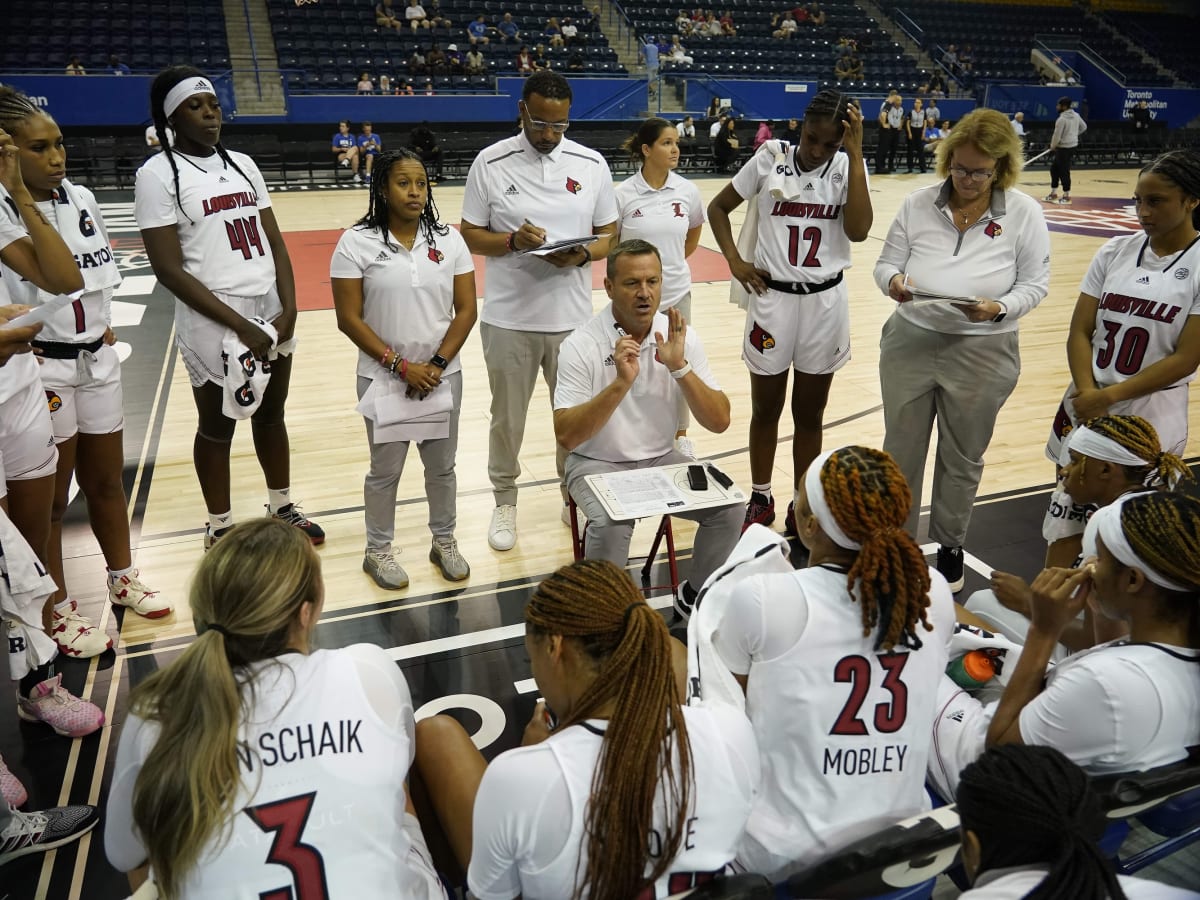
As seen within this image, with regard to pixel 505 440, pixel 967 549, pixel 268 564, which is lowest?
pixel 967 549

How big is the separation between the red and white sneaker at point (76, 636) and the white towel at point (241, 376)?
3.24 ft

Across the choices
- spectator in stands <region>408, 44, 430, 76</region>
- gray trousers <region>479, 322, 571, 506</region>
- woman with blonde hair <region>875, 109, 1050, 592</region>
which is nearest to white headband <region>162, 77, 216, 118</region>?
gray trousers <region>479, 322, 571, 506</region>

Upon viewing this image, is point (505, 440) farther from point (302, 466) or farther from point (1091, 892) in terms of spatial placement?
point (1091, 892)

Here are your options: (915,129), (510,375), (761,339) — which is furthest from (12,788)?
(915,129)

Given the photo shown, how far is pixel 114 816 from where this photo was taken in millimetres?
1719

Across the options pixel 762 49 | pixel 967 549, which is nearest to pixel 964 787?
pixel 967 549

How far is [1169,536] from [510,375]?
2947 mm

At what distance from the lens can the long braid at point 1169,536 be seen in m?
1.87

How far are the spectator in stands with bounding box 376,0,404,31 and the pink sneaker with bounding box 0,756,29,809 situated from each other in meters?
20.6

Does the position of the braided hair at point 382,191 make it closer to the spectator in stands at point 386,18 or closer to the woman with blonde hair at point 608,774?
the woman with blonde hair at point 608,774

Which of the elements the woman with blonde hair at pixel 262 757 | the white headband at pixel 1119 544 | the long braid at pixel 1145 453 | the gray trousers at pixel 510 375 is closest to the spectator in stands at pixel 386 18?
the gray trousers at pixel 510 375

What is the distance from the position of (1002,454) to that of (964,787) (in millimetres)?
4463

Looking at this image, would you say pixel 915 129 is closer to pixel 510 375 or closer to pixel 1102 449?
pixel 510 375

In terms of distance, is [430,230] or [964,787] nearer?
[964,787]
